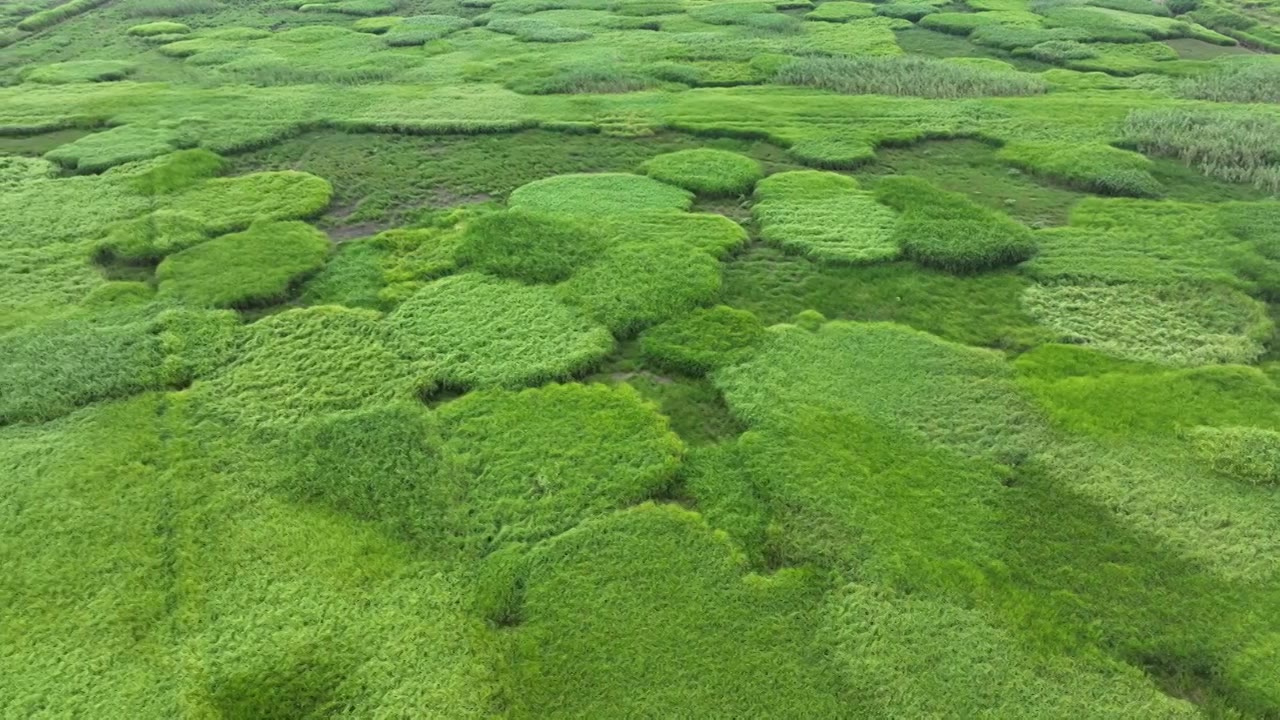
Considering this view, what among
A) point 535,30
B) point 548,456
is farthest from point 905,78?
point 548,456

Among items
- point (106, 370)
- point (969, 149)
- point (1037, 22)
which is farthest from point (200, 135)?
point (1037, 22)

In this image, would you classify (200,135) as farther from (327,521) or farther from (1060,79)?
(1060,79)

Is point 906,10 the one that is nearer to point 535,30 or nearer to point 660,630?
point 535,30

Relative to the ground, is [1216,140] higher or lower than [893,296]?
higher

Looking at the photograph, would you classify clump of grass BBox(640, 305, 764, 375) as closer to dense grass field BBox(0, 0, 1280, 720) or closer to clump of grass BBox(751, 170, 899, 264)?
dense grass field BBox(0, 0, 1280, 720)

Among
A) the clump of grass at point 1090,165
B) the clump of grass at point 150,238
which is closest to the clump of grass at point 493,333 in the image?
the clump of grass at point 150,238

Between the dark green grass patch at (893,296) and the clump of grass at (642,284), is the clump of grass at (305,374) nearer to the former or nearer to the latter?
the clump of grass at (642,284)
